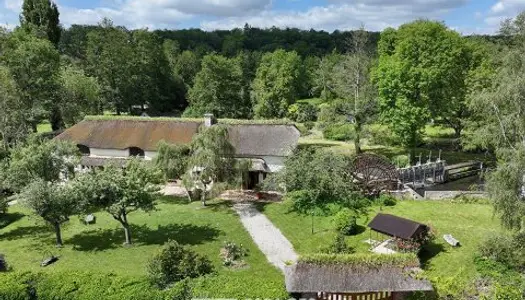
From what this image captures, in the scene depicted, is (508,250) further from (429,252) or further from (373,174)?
(373,174)

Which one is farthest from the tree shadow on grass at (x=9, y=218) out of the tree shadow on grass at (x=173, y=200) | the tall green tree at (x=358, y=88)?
the tall green tree at (x=358, y=88)

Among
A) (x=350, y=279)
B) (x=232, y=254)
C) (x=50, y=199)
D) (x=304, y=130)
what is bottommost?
(x=232, y=254)

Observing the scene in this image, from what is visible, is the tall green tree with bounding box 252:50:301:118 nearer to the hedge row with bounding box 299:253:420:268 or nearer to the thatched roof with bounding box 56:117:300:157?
the thatched roof with bounding box 56:117:300:157

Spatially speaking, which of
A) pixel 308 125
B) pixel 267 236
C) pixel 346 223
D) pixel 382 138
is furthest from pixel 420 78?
pixel 308 125

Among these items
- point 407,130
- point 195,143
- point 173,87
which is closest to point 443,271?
point 195,143

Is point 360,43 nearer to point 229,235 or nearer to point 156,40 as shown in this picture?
point 229,235

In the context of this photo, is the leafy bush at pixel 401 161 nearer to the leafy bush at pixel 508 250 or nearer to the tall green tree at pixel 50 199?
the leafy bush at pixel 508 250

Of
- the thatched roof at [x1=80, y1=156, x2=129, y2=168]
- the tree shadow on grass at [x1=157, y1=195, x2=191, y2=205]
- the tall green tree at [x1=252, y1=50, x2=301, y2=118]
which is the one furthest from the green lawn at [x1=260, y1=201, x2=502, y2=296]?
the tall green tree at [x1=252, y1=50, x2=301, y2=118]
